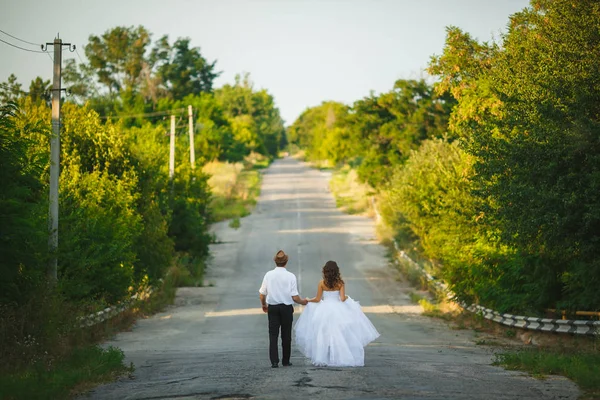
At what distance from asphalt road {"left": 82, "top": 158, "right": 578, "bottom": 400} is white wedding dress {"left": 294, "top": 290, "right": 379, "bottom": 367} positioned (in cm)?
47

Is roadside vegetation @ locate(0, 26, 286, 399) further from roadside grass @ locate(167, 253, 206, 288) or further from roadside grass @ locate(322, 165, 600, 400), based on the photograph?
roadside grass @ locate(322, 165, 600, 400)

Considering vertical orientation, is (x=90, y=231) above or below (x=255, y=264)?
above

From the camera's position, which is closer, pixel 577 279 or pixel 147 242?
pixel 577 279

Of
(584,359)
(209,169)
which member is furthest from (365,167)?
(584,359)

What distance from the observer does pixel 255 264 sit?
46.1 m

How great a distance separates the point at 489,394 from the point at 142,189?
74.1 ft

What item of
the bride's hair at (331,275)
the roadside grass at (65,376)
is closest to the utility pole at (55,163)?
the roadside grass at (65,376)

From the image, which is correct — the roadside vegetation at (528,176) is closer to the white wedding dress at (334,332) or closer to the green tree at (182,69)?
the white wedding dress at (334,332)

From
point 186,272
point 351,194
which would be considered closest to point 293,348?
point 186,272

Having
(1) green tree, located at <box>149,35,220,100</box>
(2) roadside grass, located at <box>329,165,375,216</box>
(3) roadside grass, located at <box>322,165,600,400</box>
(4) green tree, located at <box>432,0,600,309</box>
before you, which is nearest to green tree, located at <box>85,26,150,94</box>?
(1) green tree, located at <box>149,35,220,100</box>

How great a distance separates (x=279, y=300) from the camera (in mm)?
14375

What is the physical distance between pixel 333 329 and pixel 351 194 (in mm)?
64179

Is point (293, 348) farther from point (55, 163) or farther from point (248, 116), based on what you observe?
point (248, 116)

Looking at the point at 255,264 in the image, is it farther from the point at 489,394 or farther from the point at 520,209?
the point at 489,394
